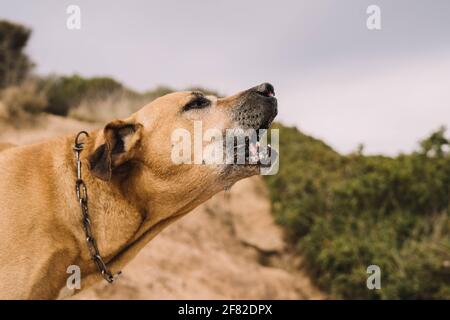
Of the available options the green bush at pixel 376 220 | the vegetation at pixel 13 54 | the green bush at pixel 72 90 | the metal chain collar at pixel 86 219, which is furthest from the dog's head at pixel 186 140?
the vegetation at pixel 13 54

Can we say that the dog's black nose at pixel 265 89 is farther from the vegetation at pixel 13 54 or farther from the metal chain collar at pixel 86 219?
the vegetation at pixel 13 54

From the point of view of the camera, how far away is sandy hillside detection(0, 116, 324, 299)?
827 centimetres

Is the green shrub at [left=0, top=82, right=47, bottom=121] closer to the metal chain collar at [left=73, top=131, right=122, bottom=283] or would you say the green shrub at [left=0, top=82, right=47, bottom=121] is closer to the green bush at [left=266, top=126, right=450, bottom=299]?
the green bush at [left=266, top=126, right=450, bottom=299]

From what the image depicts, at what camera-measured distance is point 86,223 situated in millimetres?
3957

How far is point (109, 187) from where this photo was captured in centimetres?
412

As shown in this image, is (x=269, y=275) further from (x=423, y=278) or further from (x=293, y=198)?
(x=423, y=278)

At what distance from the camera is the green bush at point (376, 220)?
8.21m

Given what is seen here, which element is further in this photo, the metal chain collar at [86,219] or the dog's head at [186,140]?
the dog's head at [186,140]

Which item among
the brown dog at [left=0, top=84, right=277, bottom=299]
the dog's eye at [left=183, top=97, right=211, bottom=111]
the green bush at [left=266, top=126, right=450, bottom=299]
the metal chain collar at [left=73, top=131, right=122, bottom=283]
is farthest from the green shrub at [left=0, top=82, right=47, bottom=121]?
the dog's eye at [left=183, top=97, right=211, bottom=111]

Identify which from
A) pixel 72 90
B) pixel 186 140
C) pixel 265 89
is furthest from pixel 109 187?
pixel 72 90

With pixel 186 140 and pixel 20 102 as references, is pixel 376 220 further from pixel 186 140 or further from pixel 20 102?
pixel 20 102

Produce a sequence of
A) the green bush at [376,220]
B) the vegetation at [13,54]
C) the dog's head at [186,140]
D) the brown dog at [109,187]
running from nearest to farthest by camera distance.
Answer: the brown dog at [109,187] → the dog's head at [186,140] → the green bush at [376,220] → the vegetation at [13,54]
